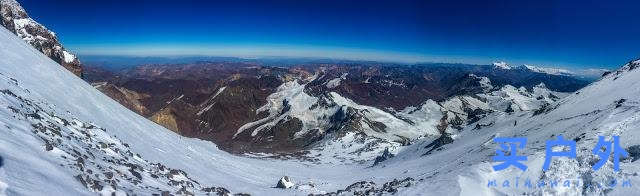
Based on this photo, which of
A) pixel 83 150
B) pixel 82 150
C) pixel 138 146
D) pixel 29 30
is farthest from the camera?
pixel 29 30

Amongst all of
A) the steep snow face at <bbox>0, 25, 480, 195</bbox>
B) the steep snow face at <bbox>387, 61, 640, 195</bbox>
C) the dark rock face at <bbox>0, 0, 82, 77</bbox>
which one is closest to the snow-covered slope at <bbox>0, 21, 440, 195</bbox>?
the steep snow face at <bbox>0, 25, 480, 195</bbox>

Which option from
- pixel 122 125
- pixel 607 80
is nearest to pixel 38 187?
pixel 122 125

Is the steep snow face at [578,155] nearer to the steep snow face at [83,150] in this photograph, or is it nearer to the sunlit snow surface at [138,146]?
the sunlit snow surface at [138,146]

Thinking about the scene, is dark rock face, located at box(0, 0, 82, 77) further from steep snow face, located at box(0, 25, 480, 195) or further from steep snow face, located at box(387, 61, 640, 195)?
steep snow face, located at box(387, 61, 640, 195)

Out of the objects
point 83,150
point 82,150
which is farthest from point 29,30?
point 82,150

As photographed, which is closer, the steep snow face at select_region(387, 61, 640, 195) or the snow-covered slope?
the snow-covered slope

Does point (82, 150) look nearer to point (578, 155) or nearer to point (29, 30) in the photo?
point (578, 155)

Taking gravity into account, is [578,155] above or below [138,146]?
above

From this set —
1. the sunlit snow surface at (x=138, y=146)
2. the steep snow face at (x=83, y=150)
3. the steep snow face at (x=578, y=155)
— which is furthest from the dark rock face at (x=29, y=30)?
the steep snow face at (x=578, y=155)
